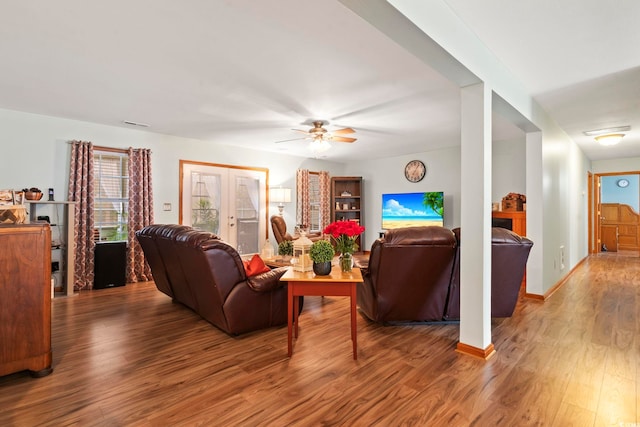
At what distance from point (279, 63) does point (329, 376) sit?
8.38ft

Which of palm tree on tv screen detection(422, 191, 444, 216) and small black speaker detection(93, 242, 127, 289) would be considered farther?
palm tree on tv screen detection(422, 191, 444, 216)

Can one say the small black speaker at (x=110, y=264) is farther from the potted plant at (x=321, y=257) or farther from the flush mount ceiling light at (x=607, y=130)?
the flush mount ceiling light at (x=607, y=130)

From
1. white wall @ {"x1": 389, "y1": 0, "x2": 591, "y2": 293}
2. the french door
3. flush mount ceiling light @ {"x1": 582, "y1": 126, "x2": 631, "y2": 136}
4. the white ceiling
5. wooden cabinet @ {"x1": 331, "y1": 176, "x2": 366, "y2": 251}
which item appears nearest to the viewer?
white wall @ {"x1": 389, "y1": 0, "x2": 591, "y2": 293}

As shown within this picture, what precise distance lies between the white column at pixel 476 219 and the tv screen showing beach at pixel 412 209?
4.22m

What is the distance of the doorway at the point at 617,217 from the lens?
26.8 feet

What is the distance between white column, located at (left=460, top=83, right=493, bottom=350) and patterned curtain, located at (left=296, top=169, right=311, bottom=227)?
497 cm

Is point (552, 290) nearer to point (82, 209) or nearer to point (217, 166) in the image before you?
point (217, 166)

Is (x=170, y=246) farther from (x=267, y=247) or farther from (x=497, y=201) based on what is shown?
(x=497, y=201)

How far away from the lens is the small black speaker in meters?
4.60

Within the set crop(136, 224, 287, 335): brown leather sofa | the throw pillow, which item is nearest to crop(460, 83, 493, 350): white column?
crop(136, 224, 287, 335): brown leather sofa

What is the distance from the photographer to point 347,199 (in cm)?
820

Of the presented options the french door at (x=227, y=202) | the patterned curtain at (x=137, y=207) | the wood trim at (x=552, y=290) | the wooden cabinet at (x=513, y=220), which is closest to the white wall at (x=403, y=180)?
the wooden cabinet at (x=513, y=220)

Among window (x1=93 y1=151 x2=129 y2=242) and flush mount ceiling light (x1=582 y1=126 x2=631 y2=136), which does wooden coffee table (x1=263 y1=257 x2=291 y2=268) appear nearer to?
window (x1=93 y1=151 x2=129 y2=242)

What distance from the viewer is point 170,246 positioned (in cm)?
306
